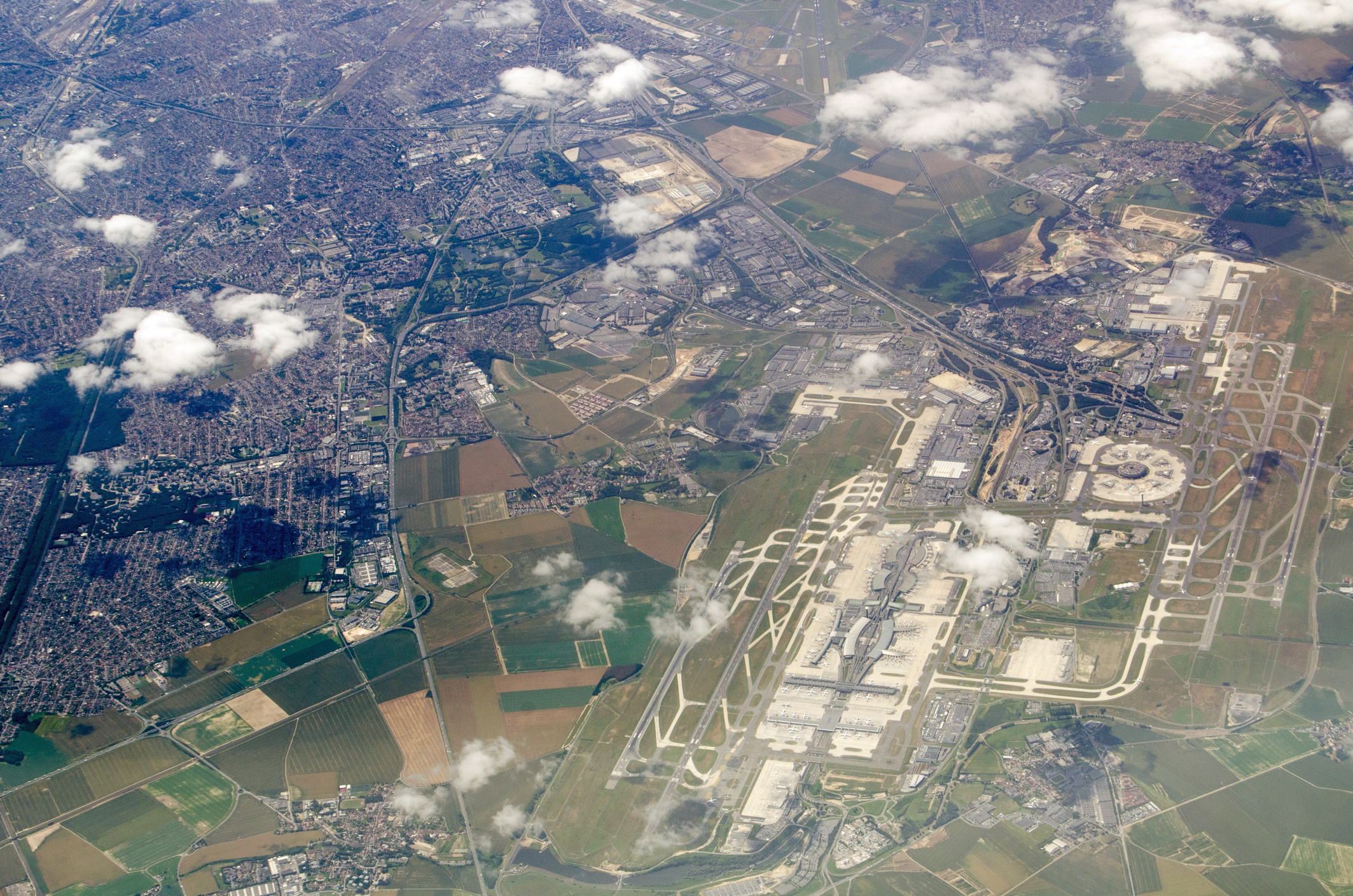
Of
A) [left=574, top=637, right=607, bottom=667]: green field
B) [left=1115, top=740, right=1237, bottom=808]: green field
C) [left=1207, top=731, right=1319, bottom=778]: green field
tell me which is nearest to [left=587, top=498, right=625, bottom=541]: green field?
[left=574, top=637, right=607, bottom=667]: green field

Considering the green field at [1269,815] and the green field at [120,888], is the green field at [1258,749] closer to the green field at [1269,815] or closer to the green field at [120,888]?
the green field at [1269,815]

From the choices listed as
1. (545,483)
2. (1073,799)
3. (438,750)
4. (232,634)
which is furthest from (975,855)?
(232,634)

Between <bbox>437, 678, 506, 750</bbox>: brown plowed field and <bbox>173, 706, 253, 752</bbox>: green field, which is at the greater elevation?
<bbox>437, 678, 506, 750</bbox>: brown plowed field

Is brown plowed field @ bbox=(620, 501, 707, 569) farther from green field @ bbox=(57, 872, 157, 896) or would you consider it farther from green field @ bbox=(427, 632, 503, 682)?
green field @ bbox=(57, 872, 157, 896)

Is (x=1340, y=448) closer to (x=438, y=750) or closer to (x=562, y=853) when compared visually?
(x=562, y=853)

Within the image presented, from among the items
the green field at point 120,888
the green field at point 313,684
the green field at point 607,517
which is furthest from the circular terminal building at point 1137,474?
the green field at point 120,888
